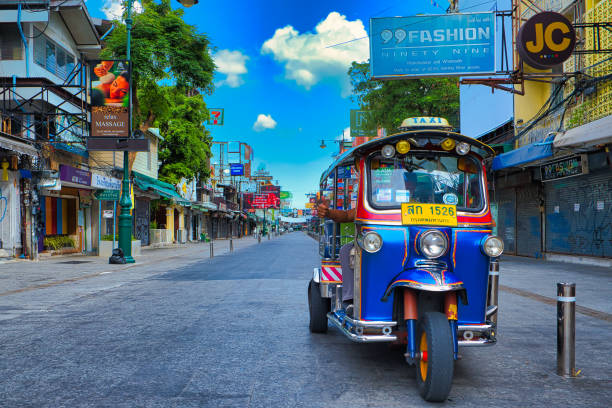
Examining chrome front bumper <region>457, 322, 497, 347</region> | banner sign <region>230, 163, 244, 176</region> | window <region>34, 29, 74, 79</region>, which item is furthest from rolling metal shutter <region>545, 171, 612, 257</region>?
banner sign <region>230, 163, 244, 176</region>

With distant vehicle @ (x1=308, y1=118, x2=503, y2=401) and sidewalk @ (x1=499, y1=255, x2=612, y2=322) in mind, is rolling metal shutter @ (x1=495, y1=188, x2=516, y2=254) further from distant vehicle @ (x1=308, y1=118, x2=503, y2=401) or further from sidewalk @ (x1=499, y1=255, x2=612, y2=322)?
distant vehicle @ (x1=308, y1=118, x2=503, y2=401)

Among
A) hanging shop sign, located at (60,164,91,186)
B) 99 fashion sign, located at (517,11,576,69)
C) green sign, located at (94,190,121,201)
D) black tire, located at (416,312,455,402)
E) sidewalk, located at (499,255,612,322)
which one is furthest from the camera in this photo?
green sign, located at (94,190,121,201)

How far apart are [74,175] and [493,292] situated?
18968 mm

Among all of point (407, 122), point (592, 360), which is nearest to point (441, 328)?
point (407, 122)

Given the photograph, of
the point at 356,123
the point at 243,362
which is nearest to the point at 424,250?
the point at 243,362

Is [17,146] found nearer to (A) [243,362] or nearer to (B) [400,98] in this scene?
(A) [243,362]

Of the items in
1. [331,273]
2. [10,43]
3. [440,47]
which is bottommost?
[331,273]

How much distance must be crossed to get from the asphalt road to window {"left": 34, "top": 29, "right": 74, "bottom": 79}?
1664cm

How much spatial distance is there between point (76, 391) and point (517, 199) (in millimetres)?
22585

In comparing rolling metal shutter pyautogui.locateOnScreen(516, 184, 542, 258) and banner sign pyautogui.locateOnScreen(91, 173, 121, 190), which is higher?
banner sign pyautogui.locateOnScreen(91, 173, 121, 190)

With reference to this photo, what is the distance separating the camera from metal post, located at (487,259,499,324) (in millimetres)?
5113

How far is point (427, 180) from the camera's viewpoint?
520 cm

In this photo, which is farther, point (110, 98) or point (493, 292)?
point (110, 98)

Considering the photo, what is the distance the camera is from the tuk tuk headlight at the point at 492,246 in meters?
4.76
